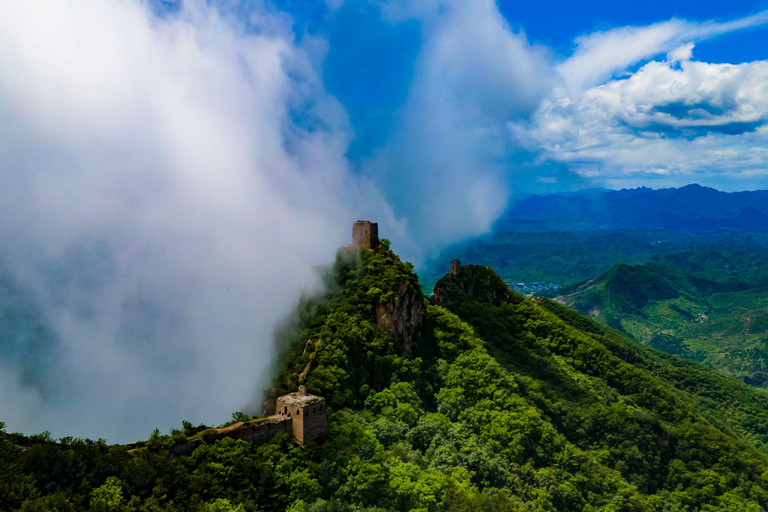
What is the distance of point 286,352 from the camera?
56.1 meters

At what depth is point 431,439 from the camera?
49.9 metres

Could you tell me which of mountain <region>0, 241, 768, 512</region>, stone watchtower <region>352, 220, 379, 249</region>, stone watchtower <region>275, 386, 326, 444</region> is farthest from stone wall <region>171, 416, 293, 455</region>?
stone watchtower <region>352, 220, 379, 249</region>

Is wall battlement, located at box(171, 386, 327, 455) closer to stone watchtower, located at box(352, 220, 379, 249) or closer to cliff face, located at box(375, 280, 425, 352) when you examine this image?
cliff face, located at box(375, 280, 425, 352)

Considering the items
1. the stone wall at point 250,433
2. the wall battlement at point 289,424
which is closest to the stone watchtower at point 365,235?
the wall battlement at point 289,424

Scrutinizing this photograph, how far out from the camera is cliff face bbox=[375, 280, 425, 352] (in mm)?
61688

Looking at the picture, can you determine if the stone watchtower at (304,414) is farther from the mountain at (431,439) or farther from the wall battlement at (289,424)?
the mountain at (431,439)

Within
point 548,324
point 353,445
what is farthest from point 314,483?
point 548,324

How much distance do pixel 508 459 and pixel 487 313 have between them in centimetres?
3881

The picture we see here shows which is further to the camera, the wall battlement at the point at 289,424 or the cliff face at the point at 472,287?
the cliff face at the point at 472,287

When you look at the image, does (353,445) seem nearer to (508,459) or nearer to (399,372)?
(399,372)

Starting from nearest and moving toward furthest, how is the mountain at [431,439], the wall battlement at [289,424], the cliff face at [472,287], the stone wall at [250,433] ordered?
the mountain at [431,439]
the stone wall at [250,433]
the wall battlement at [289,424]
the cliff face at [472,287]

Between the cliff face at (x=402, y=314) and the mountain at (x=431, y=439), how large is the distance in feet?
0.83

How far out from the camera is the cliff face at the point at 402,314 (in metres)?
61.7

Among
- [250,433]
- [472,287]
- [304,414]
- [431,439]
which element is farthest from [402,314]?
[472,287]
